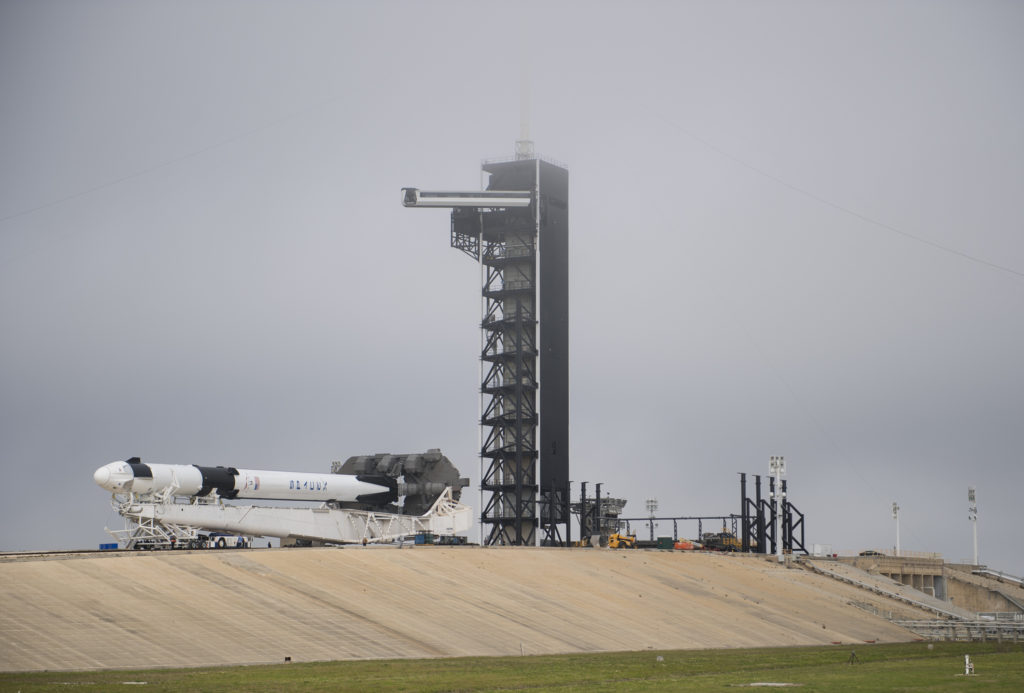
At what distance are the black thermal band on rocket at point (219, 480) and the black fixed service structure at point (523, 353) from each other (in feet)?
95.5

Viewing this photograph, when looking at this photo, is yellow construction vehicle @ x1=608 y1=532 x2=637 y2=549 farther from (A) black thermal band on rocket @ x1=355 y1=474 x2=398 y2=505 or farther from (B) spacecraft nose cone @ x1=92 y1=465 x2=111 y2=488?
(B) spacecraft nose cone @ x1=92 y1=465 x2=111 y2=488

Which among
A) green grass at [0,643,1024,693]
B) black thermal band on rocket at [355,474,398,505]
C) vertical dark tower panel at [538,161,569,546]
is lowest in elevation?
green grass at [0,643,1024,693]

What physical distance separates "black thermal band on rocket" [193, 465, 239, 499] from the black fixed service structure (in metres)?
29.1

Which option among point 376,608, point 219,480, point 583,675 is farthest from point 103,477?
point 583,675

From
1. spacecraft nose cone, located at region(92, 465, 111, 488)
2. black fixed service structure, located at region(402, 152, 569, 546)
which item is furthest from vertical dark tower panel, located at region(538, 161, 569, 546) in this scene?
spacecraft nose cone, located at region(92, 465, 111, 488)

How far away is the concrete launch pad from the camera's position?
131 feet

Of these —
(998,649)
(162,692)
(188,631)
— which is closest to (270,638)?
(188,631)

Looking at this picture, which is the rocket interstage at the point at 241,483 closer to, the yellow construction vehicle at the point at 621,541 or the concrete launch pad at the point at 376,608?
the concrete launch pad at the point at 376,608

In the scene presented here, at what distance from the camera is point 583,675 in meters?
37.0

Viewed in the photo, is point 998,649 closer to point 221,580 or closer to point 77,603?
point 221,580

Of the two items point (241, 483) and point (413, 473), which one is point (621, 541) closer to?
point (413, 473)

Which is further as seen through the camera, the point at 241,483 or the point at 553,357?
the point at 553,357

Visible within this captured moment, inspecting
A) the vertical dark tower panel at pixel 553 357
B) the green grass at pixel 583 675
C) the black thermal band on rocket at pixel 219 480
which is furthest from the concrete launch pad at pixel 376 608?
the vertical dark tower panel at pixel 553 357

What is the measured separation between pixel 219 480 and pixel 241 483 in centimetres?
186
